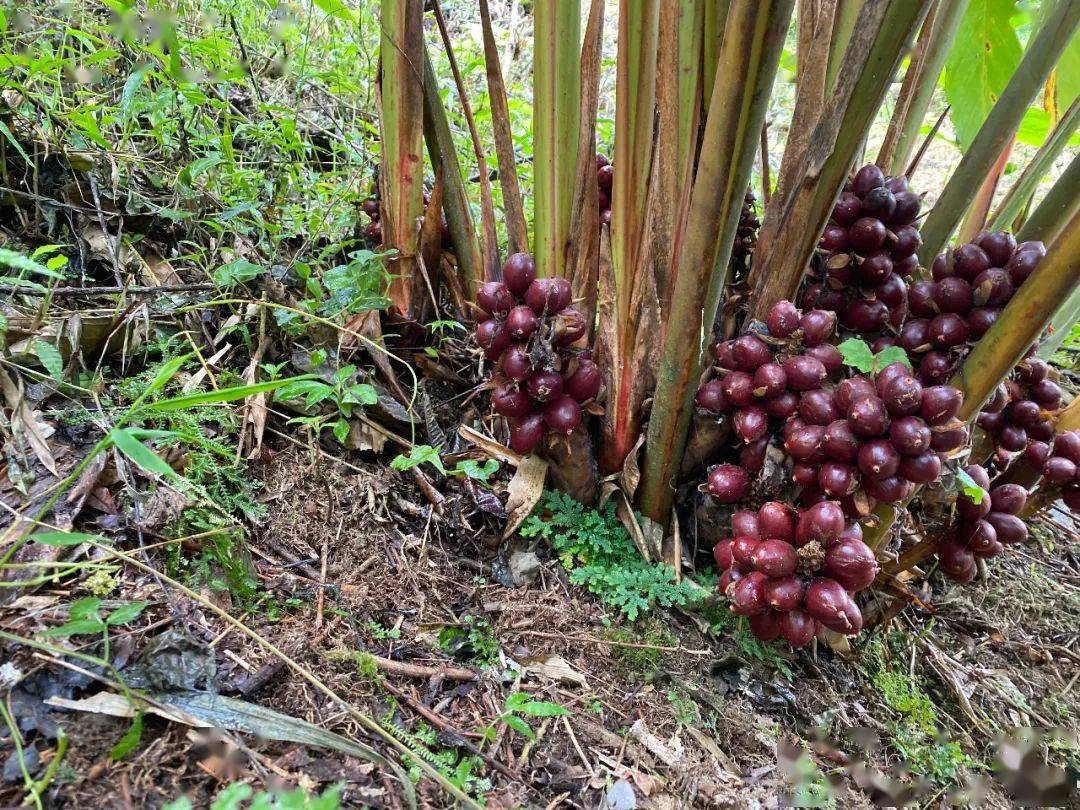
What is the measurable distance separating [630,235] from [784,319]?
0.40 m

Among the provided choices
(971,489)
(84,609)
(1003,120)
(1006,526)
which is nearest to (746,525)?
(971,489)

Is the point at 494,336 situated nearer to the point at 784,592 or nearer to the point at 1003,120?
the point at 784,592

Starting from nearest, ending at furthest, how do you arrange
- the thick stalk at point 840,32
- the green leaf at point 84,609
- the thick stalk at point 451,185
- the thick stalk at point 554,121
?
1. the green leaf at point 84,609
2. the thick stalk at point 840,32
3. the thick stalk at point 554,121
4. the thick stalk at point 451,185

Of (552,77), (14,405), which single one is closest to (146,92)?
(14,405)

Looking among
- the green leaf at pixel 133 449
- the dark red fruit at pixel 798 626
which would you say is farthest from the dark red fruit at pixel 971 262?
the green leaf at pixel 133 449

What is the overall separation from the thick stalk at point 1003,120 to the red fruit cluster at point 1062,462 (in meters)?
0.55

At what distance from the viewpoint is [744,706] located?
1392mm

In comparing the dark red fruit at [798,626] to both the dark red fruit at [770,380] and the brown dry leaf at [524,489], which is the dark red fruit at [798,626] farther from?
the brown dry leaf at [524,489]

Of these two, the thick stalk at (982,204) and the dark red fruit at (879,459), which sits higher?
the thick stalk at (982,204)

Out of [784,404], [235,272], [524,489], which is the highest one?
[235,272]

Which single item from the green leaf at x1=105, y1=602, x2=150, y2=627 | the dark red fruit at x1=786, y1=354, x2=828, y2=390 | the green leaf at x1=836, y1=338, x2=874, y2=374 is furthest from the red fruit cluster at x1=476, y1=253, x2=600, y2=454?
the green leaf at x1=105, y1=602, x2=150, y2=627

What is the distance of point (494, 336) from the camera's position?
1.38 meters

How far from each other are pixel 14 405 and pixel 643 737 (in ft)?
4.49

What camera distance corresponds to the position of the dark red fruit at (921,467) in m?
1.21
